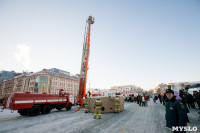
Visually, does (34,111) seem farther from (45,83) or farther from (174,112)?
(45,83)

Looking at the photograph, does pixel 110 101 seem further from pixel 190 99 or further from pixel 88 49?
pixel 88 49

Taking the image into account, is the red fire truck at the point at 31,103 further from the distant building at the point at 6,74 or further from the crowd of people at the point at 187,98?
the distant building at the point at 6,74

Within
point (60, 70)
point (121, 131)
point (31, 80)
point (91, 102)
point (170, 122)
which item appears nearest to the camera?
point (170, 122)

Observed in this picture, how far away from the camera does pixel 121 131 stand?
470 cm

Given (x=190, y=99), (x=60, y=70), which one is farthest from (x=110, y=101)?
(x=60, y=70)

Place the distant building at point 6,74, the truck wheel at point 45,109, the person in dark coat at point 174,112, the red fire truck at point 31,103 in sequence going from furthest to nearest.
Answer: the distant building at point 6,74
the truck wheel at point 45,109
the red fire truck at point 31,103
the person in dark coat at point 174,112

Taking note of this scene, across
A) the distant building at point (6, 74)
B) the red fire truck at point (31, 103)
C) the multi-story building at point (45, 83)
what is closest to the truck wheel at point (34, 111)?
the red fire truck at point (31, 103)

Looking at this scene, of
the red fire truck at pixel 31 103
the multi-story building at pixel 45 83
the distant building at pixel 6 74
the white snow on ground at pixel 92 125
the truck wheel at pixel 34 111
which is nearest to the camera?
the white snow on ground at pixel 92 125

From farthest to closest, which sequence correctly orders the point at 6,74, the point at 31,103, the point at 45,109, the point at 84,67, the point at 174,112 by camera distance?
the point at 6,74 < the point at 84,67 < the point at 45,109 < the point at 31,103 < the point at 174,112

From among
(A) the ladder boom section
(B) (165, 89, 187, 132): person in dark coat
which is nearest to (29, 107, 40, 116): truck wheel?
(A) the ladder boom section

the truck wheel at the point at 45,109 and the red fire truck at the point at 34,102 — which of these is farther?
the truck wheel at the point at 45,109

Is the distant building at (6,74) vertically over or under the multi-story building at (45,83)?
over

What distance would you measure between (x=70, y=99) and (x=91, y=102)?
14.6ft

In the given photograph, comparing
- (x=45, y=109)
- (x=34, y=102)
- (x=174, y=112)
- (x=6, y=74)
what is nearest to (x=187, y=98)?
(x=174, y=112)
